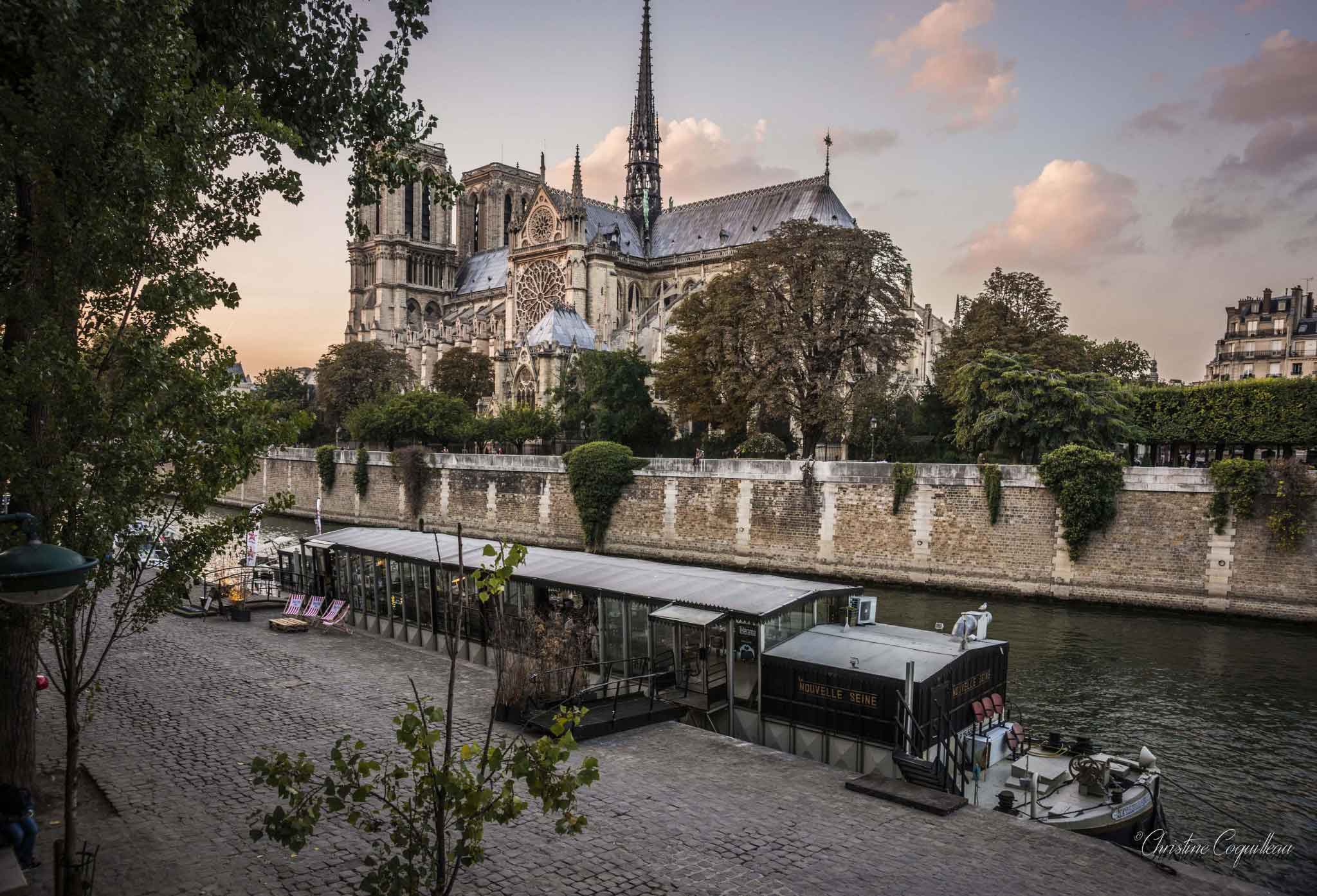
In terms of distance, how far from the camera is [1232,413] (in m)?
31.3

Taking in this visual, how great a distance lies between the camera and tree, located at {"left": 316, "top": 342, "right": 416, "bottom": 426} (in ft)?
226

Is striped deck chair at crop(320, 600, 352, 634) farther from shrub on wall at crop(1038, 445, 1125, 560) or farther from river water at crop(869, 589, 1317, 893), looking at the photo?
shrub on wall at crop(1038, 445, 1125, 560)

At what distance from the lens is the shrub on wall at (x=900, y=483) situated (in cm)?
3092

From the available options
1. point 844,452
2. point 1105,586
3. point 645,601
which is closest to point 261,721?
point 645,601

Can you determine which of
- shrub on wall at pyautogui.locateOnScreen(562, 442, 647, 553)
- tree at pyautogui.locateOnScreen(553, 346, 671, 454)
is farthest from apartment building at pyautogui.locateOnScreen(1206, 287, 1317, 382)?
shrub on wall at pyautogui.locateOnScreen(562, 442, 647, 553)

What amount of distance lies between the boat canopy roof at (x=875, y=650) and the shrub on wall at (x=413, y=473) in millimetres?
37435

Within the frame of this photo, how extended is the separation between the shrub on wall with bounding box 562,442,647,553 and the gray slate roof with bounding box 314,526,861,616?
18.7 m

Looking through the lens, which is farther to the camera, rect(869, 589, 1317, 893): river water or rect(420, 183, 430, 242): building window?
rect(420, 183, 430, 242): building window

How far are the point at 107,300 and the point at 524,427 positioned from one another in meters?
44.0

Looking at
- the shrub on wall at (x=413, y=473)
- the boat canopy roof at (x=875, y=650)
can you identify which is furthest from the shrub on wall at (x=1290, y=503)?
the shrub on wall at (x=413, y=473)

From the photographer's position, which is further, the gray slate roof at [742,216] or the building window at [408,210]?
the building window at [408,210]

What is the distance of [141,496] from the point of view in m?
6.97

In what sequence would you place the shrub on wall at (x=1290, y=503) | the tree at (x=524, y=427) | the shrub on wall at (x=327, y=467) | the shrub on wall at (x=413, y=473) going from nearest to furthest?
the shrub on wall at (x=1290, y=503) < the shrub on wall at (x=413, y=473) < the tree at (x=524, y=427) < the shrub on wall at (x=327, y=467)

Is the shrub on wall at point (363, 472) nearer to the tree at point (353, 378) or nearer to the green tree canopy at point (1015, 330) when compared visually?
the tree at point (353, 378)
